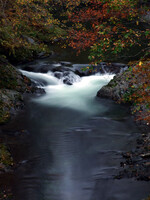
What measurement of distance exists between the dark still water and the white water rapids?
5 cm

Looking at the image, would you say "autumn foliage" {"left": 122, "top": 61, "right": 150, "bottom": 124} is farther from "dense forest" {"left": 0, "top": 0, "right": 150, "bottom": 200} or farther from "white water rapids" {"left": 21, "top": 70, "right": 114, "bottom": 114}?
"white water rapids" {"left": 21, "top": 70, "right": 114, "bottom": 114}

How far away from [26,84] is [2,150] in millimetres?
6488

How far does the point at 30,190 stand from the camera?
18.1ft

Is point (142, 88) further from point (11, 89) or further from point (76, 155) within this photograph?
point (11, 89)

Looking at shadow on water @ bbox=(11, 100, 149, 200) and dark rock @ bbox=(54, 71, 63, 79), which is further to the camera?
dark rock @ bbox=(54, 71, 63, 79)

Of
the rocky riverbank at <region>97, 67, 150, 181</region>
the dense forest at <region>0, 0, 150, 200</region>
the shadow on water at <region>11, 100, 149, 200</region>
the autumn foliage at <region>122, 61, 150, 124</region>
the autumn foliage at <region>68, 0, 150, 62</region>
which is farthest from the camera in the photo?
the dense forest at <region>0, 0, 150, 200</region>

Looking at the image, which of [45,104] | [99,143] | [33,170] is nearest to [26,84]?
[45,104]

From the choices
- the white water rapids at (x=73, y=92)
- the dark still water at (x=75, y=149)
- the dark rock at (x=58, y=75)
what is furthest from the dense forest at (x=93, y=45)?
the dark rock at (x=58, y=75)

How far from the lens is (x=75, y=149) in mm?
7691

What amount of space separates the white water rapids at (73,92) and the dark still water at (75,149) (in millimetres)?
47

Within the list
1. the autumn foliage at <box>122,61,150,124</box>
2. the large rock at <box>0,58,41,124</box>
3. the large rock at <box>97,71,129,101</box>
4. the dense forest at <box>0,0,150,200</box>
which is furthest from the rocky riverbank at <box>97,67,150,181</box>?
the large rock at <box>0,58,41,124</box>

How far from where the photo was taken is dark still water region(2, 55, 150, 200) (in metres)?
5.47

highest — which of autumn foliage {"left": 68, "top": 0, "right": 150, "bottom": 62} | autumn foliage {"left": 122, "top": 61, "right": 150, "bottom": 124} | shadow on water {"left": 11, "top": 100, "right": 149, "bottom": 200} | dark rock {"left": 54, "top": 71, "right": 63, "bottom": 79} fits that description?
autumn foliage {"left": 68, "top": 0, "right": 150, "bottom": 62}

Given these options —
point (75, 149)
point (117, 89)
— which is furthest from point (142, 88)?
point (117, 89)
